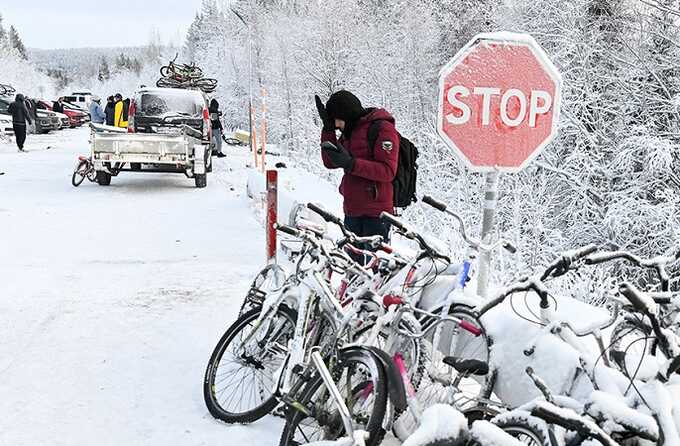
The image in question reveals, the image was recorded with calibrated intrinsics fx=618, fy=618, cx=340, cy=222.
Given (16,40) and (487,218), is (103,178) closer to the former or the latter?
(487,218)

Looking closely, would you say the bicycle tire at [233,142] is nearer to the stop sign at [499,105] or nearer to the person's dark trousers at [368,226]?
the person's dark trousers at [368,226]

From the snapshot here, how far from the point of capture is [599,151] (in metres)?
15.5

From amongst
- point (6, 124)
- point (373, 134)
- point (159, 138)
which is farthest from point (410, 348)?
point (6, 124)

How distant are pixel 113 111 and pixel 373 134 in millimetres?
19393

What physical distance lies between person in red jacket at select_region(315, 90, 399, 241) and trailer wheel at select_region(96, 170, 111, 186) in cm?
952

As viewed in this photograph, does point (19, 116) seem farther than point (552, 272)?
Yes

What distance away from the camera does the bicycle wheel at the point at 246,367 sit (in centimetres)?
361

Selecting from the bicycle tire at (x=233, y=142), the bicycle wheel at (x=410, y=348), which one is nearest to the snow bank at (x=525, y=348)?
the bicycle wheel at (x=410, y=348)

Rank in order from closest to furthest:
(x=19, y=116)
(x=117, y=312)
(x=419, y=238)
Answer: (x=419, y=238)
(x=117, y=312)
(x=19, y=116)

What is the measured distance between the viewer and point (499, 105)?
3.74 meters

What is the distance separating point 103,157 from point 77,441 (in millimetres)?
9953

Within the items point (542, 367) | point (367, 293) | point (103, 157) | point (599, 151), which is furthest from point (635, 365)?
point (599, 151)

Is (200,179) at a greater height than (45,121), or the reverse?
(45,121)

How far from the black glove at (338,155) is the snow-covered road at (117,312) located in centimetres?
176
